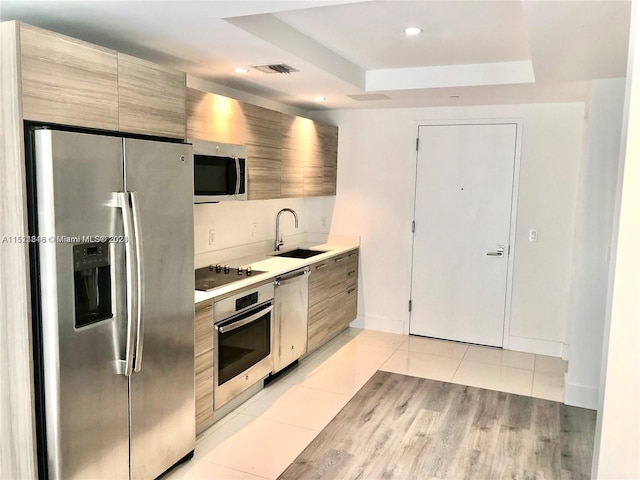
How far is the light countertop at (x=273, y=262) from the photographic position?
3168 millimetres

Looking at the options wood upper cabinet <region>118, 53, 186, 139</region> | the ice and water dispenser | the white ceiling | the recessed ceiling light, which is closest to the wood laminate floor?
Answer: the ice and water dispenser

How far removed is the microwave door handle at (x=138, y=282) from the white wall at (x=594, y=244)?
9.80ft

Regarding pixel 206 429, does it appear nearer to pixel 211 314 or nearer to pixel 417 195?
pixel 211 314

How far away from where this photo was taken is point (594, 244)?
12.0 ft

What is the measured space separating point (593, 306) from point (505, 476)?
1.50 metres

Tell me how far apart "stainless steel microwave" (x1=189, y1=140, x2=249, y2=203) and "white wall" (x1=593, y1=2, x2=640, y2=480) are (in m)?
2.27

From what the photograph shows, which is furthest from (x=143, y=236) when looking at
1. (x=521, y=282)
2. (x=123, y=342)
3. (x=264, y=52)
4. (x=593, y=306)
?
(x=521, y=282)

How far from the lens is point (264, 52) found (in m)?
2.96

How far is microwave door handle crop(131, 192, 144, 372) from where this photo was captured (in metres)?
2.29

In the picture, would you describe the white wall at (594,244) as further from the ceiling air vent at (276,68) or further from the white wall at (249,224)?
the white wall at (249,224)

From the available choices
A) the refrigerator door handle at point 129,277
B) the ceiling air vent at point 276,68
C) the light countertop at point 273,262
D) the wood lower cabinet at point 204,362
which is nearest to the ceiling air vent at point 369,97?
the ceiling air vent at point 276,68

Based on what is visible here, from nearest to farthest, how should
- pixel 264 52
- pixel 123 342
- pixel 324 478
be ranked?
pixel 123 342, pixel 324 478, pixel 264 52

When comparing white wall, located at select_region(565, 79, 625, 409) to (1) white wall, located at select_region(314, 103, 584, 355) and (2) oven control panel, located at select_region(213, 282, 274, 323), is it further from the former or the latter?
(2) oven control panel, located at select_region(213, 282, 274, 323)

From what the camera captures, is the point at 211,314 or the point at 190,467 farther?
the point at 211,314
